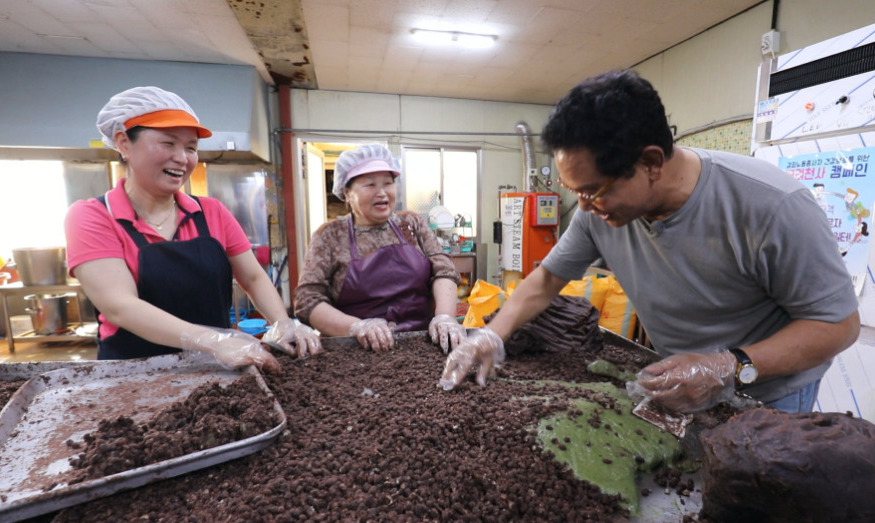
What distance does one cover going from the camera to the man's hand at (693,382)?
101 centimetres

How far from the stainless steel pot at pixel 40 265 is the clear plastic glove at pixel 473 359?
529cm

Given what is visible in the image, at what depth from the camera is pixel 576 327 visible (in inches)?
61.9

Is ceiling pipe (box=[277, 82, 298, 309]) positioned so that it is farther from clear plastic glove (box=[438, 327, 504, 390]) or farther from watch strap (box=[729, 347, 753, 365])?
watch strap (box=[729, 347, 753, 365])

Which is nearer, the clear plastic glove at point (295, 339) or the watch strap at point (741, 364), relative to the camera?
the watch strap at point (741, 364)

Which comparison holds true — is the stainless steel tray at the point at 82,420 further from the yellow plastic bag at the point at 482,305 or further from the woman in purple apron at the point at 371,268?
the yellow plastic bag at the point at 482,305

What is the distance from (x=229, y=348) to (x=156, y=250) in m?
0.50

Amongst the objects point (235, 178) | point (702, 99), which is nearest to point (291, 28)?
point (235, 178)

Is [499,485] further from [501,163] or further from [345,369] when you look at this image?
[501,163]

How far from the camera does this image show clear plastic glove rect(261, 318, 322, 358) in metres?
1.50

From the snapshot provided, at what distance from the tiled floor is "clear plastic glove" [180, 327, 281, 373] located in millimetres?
4289

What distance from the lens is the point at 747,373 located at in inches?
40.3

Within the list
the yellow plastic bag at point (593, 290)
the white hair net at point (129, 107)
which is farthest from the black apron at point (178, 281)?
the yellow plastic bag at point (593, 290)

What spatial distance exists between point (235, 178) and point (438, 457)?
194 inches

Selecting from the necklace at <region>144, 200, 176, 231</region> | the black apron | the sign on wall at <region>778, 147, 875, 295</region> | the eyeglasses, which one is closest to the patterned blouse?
→ the black apron
